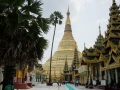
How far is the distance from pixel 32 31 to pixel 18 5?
1419 mm

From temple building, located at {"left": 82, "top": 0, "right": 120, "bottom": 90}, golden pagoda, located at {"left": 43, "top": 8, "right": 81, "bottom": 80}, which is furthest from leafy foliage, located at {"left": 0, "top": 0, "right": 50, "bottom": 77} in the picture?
golden pagoda, located at {"left": 43, "top": 8, "right": 81, "bottom": 80}

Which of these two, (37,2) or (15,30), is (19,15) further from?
(37,2)

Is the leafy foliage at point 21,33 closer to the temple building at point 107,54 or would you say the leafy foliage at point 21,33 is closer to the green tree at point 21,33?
the green tree at point 21,33

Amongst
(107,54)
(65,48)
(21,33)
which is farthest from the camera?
(65,48)

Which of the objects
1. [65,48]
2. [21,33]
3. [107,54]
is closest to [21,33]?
[21,33]

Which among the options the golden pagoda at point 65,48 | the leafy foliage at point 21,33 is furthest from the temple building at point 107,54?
the golden pagoda at point 65,48

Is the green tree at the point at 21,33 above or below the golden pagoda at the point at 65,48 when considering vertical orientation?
below

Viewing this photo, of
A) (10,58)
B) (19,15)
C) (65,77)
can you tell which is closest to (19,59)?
(10,58)

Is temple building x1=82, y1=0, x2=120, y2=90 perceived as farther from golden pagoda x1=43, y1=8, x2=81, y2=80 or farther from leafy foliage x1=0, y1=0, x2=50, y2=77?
golden pagoda x1=43, y1=8, x2=81, y2=80

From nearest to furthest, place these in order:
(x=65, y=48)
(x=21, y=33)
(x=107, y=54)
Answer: (x=21, y=33)
(x=107, y=54)
(x=65, y=48)

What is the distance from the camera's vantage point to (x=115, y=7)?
84.6ft

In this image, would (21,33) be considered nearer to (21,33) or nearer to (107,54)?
(21,33)

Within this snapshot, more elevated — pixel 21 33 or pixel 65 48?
pixel 65 48

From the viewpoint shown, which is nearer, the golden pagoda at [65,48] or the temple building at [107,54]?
the temple building at [107,54]
